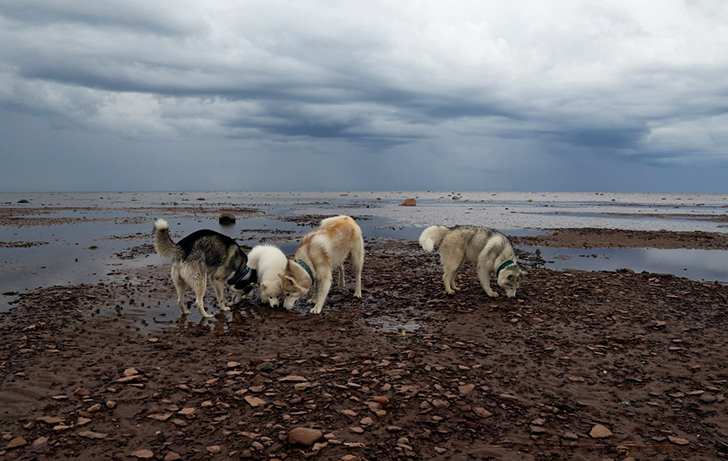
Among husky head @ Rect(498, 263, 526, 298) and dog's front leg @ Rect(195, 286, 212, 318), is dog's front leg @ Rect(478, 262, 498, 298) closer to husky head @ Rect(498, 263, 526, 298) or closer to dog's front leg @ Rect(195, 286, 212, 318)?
husky head @ Rect(498, 263, 526, 298)

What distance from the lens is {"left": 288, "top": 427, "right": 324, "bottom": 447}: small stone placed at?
511 centimetres

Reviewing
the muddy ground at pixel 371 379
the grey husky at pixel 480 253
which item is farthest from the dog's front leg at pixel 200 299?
the grey husky at pixel 480 253

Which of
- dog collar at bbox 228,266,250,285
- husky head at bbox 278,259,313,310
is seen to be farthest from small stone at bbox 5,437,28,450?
dog collar at bbox 228,266,250,285

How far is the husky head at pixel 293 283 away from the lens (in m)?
11.0

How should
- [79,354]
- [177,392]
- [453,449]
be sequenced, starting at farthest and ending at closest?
[79,354], [177,392], [453,449]

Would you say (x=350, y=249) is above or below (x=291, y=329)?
above

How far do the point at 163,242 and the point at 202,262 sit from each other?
104cm

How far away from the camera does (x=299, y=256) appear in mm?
11820

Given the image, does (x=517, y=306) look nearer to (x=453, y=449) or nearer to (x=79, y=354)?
(x=453, y=449)

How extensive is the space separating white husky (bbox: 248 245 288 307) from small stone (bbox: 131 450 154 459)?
248 inches

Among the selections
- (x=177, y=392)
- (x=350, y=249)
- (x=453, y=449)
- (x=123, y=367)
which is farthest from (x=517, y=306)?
(x=123, y=367)

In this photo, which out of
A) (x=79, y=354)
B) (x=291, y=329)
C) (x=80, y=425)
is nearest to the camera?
(x=80, y=425)

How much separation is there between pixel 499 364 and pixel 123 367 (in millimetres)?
6643

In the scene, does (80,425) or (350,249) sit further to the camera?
(350,249)
